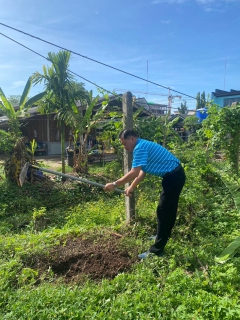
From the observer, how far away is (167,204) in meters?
3.34

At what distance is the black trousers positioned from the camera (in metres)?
3.32

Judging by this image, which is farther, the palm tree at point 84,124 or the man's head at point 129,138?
the palm tree at point 84,124

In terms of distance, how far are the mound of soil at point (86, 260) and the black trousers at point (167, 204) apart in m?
0.41

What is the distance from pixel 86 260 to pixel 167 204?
130 centimetres

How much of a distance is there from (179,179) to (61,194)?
14.4 ft

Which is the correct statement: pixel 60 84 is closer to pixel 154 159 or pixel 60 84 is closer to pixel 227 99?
pixel 154 159

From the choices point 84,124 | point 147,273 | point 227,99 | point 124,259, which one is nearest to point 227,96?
point 227,99

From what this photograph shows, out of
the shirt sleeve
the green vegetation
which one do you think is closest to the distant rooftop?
the green vegetation

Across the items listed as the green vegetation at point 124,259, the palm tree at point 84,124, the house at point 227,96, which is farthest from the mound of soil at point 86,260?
the house at point 227,96

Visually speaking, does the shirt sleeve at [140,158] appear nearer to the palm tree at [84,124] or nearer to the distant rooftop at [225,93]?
the palm tree at [84,124]

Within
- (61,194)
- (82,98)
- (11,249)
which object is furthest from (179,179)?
(82,98)

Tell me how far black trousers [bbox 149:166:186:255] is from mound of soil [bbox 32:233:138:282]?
16.1 inches

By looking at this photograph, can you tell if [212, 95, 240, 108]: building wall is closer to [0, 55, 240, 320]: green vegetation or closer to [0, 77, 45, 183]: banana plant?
[0, 55, 240, 320]: green vegetation

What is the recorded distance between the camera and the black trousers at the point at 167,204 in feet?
10.9
